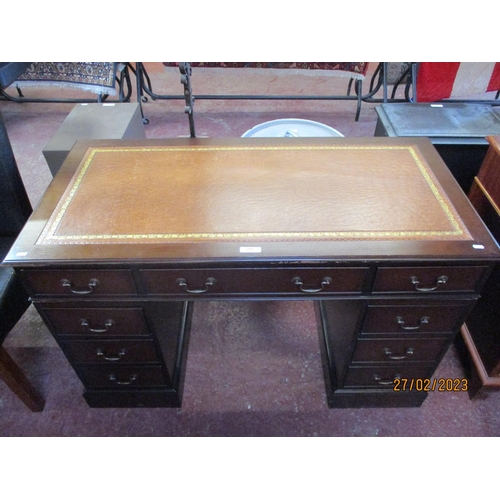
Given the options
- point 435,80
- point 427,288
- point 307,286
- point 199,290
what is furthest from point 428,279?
point 435,80

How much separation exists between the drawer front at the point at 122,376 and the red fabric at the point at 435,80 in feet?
9.03

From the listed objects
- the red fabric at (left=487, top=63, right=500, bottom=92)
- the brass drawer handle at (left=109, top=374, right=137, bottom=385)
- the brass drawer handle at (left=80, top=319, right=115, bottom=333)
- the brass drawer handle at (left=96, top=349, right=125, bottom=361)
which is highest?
the red fabric at (left=487, top=63, right=500, bottom=92)

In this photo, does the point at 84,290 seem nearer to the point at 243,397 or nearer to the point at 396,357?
the point at 243,397

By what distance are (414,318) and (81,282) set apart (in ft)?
3.27

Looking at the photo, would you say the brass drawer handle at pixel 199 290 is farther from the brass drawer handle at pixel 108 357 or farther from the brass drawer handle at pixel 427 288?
the brass drawer handle at pixel 427 288

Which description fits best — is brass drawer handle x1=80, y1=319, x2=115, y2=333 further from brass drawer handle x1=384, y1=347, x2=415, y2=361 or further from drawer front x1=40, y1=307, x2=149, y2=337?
brass drawer handle x1=384, y1=347, x2=415, y2=361

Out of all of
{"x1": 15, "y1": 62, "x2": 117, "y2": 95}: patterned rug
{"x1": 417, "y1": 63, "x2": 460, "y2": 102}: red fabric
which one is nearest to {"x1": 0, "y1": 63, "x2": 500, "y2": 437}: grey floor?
{"x1": 15, "y1": 62, "x2": 117, "y2": 95}: patterned rug

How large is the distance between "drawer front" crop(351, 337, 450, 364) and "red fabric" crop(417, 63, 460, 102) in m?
2.31

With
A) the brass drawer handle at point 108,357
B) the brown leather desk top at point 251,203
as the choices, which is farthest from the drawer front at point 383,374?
the brass drawer handle at point 108,357

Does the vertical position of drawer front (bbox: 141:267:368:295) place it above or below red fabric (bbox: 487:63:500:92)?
above

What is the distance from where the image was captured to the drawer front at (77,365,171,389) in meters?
1.39

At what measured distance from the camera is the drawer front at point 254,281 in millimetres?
1055

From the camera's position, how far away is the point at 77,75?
2910 millimetres

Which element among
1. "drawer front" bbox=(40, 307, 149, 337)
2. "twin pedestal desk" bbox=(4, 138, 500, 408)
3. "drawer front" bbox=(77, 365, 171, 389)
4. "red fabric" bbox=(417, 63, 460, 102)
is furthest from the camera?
"red fabric" bbox=(417, 63, 460, 102)
